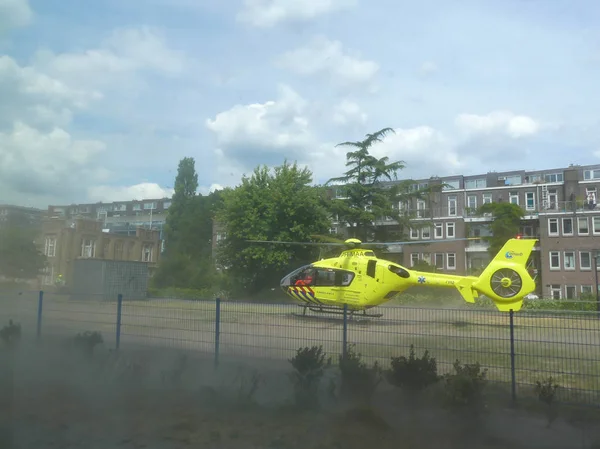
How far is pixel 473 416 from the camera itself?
6.45m

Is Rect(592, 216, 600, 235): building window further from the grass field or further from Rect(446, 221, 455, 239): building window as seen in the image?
the grass field

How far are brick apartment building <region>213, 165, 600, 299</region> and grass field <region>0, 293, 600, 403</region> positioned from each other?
32.3 m

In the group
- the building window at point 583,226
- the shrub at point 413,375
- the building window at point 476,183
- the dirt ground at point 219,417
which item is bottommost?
the dirt ground at point 219,417

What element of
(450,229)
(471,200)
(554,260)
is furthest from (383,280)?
(471,200)

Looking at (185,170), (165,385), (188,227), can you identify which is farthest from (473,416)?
(185,170)

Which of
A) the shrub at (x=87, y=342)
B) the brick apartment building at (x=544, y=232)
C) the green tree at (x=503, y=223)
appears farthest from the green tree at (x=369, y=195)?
the shrub at (x=87, y=342)

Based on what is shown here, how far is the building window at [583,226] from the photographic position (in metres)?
49.1

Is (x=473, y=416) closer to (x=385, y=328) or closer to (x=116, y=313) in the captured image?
(x=385, y=328)

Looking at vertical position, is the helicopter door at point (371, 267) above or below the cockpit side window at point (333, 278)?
above

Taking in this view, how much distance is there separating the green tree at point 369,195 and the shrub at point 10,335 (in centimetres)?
3277

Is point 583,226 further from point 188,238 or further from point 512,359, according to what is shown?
point 512,359

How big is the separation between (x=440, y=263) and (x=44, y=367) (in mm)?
48202

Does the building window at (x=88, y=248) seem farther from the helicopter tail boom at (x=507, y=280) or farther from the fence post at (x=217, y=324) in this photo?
the helicopter tail boom at (x=507, y=280)

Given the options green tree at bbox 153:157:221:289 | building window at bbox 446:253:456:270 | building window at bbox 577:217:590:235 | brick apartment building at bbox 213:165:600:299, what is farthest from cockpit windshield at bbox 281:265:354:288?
building window at bbox 577:217:590:235
